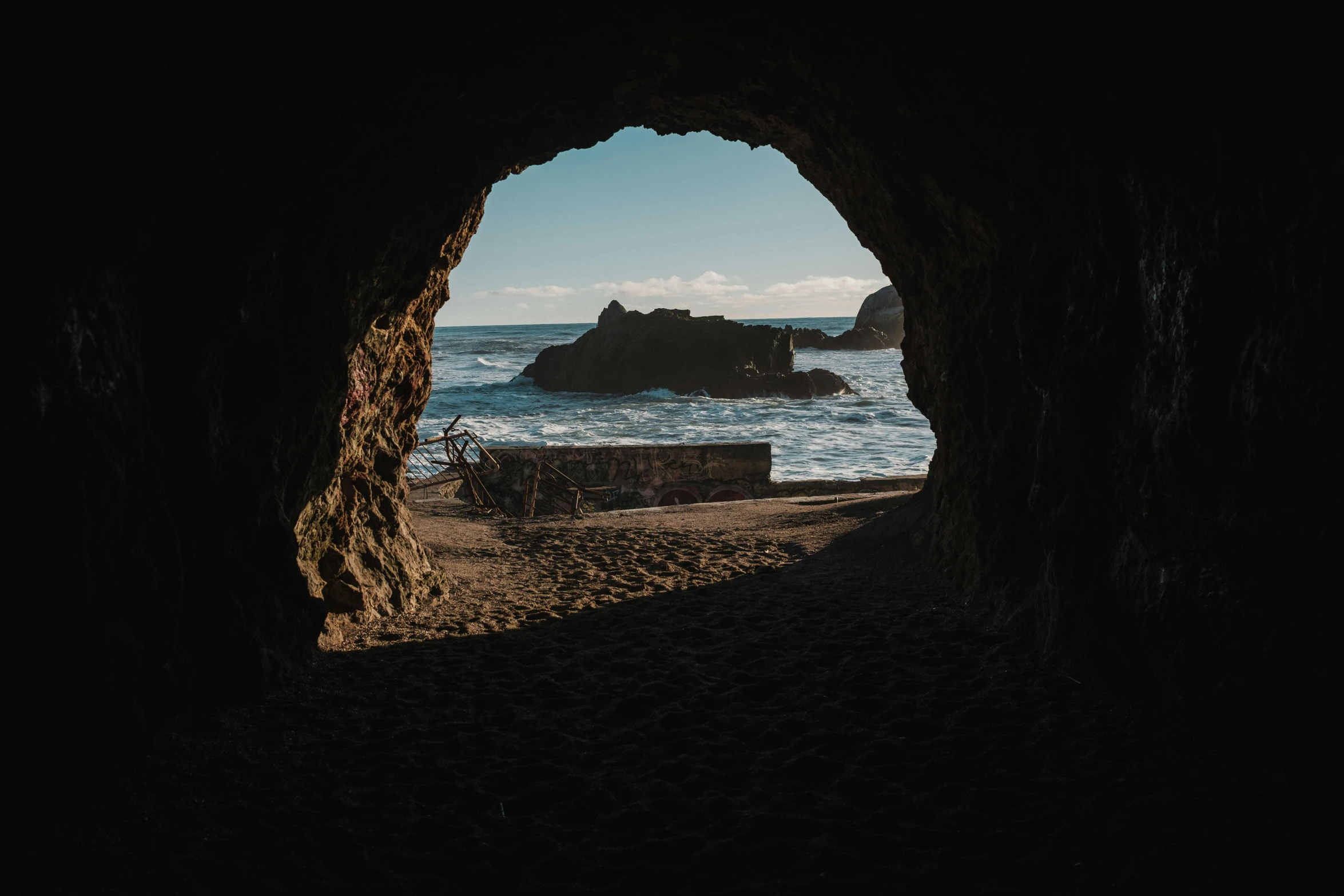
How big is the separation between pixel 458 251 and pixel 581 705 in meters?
4.86

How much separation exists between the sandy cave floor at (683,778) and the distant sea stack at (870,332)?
233 feet

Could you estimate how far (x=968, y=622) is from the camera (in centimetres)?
662

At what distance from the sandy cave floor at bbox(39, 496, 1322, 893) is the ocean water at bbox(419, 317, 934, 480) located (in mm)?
15195

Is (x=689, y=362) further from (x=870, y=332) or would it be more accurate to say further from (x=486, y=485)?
(x=870, y=332)

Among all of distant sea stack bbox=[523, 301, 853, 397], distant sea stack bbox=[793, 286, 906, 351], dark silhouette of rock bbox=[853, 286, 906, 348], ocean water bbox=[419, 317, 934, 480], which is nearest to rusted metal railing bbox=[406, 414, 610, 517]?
ocean water bbox=[419, 317, 934, 480]

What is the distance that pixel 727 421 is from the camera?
112 ft

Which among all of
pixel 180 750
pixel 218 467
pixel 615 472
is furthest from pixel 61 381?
pixel 615 472

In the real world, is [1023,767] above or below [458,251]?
below

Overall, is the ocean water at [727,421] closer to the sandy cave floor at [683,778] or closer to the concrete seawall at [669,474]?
the concrete seawall at [669,474]

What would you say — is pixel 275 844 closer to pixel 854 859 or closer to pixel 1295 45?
pixel 854 859

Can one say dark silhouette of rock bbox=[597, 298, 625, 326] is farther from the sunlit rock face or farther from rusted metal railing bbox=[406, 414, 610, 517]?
the sunlit rock face

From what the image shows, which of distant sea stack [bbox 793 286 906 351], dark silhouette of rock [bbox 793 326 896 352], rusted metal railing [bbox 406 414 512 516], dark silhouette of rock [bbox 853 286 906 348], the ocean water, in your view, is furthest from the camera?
dark silhouette of rock [bbox 853 286 906 348]

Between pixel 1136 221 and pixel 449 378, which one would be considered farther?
pixel 449 378

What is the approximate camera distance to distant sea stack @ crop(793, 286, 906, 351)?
79812 millimetres
